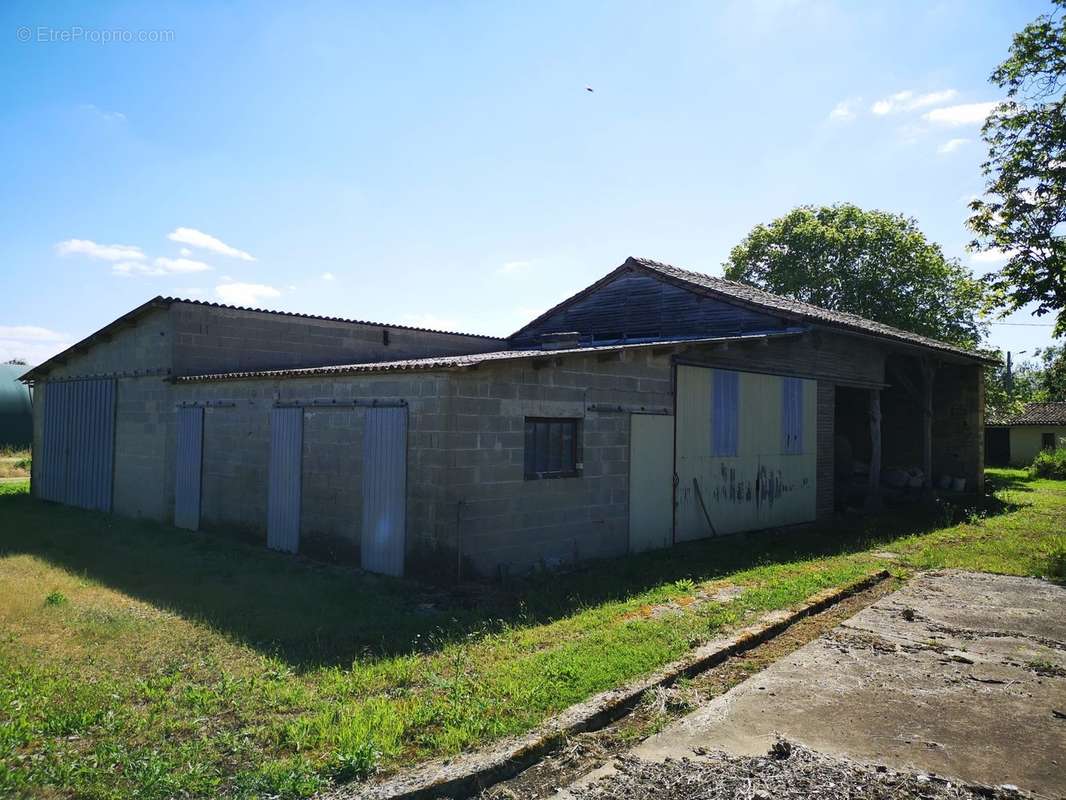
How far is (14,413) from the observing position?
2916 cm

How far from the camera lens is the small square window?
9.52m

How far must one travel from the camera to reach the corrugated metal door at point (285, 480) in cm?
1055

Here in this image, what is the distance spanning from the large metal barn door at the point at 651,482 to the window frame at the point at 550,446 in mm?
1176

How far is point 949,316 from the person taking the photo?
29250 mm

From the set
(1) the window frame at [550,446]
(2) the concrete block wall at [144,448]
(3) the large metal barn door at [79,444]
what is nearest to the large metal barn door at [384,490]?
(1) the window frame at [550,446]

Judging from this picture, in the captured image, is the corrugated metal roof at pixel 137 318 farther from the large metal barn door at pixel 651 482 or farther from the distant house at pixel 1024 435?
the distant house at pixel 1024 435

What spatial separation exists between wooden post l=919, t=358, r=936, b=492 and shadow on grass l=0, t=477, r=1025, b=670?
257 inches

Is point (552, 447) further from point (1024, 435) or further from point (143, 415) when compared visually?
point (1024, 435)

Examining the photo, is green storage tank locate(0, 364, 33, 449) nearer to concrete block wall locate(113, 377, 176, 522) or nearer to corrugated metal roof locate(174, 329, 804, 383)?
concrete block wall locate(113, 377, 176, 522)

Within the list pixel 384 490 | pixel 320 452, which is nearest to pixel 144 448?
pixel 320 452

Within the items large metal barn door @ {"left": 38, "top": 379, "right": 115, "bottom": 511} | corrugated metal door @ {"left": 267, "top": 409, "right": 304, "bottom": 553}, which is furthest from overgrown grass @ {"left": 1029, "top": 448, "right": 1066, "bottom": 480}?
large metal barn door @ {"left": 38, "top": 379, "right": 115, "bottom": 511}

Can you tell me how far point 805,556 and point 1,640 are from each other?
9.76 meters

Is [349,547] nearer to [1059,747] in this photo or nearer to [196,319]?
[196,319]

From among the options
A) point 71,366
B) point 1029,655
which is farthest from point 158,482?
point 1029,655
